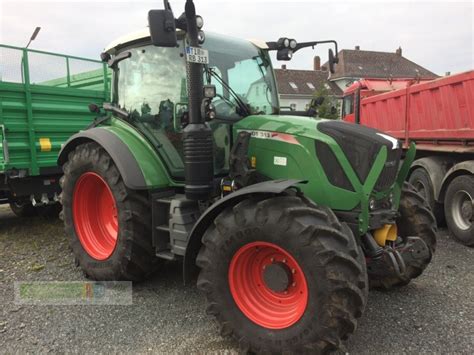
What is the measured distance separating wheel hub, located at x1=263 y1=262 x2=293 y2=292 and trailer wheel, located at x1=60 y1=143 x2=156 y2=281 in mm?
1373

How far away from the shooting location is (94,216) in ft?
14.8

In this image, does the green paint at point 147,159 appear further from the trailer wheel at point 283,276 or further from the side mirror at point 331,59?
the side mirror at point 331,59

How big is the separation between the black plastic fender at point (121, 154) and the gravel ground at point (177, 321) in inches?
42.0

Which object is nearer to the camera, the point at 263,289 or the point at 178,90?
the point at 263,289

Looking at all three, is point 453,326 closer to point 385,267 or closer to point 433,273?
point 385,267

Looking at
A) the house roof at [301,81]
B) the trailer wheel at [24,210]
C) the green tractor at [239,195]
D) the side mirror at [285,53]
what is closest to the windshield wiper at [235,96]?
the green tractor at [239,195]

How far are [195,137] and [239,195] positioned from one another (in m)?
0.71

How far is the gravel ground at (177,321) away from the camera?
3035 millimetres

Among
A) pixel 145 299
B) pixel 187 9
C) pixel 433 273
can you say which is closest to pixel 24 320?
pixel 145 299

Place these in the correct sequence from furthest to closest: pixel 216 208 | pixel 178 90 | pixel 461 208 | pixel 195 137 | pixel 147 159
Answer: pixel 461 208 < pixel 147 159 < pixel 178 90 < pixel 195 137 < pixel 216 208

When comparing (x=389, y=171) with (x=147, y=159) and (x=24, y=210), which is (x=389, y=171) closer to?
(x=147, y=159)

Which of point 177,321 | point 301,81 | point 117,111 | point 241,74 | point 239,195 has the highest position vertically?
point 301,81

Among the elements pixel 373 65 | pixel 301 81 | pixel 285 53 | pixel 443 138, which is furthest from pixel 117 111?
pixel 373 65

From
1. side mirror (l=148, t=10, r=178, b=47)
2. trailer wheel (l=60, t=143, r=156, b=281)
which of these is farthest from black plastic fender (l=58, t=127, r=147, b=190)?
side mirror (l=148, t=10, r=178, b=47)
